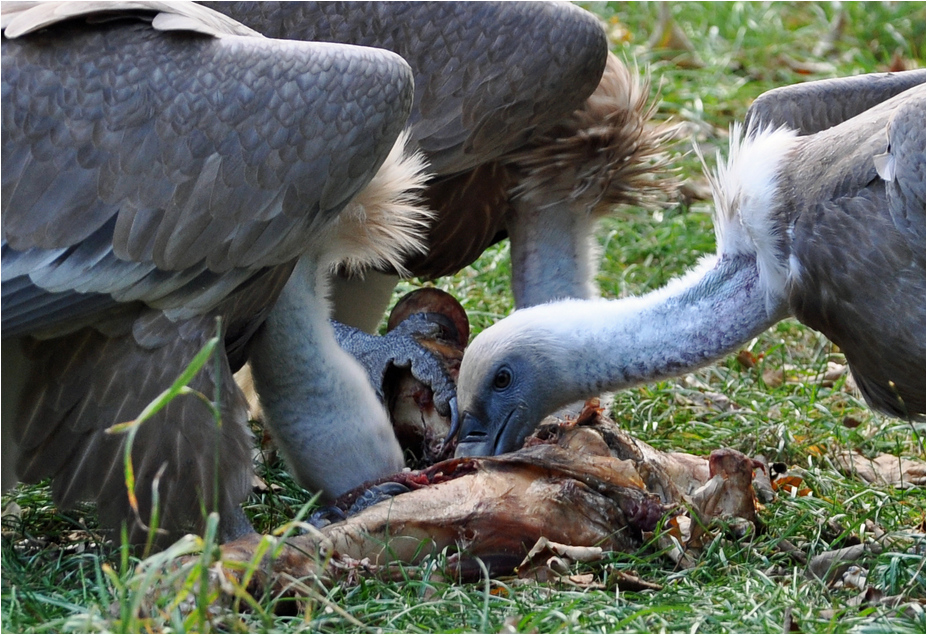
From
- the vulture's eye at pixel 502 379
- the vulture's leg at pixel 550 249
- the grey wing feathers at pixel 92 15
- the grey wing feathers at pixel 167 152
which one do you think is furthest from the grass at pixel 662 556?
the grey wing feathers at pixel 92 15

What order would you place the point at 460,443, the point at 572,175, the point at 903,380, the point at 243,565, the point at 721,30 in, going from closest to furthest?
the point at 243,565 → the point at 903,380 → the point at 460,443 → the point at 572,175 → the point at 721,30

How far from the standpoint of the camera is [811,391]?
5.39 metres

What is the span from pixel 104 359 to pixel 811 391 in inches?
116

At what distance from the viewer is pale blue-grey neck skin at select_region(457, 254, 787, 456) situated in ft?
14.0

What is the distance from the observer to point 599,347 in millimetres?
4297

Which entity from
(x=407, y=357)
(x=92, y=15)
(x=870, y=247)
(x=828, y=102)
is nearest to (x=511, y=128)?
(x=407, y=357)

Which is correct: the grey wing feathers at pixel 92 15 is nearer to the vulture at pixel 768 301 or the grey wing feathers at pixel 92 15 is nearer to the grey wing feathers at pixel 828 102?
the vulture at pixel 768 301

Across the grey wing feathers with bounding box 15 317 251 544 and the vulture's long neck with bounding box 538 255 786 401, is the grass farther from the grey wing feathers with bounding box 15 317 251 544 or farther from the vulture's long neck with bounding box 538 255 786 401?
the vulture's long neck with bounding box 538 255 786 401

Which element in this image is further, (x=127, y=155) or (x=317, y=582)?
(x=127, y=155)

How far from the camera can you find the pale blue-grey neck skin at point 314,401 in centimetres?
416

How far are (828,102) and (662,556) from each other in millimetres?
1928

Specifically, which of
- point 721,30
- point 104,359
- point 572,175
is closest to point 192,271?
point 104,359

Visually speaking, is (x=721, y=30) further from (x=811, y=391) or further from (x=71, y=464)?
(x=71, y=464)

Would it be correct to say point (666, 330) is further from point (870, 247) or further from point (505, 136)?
point (505, 136)
